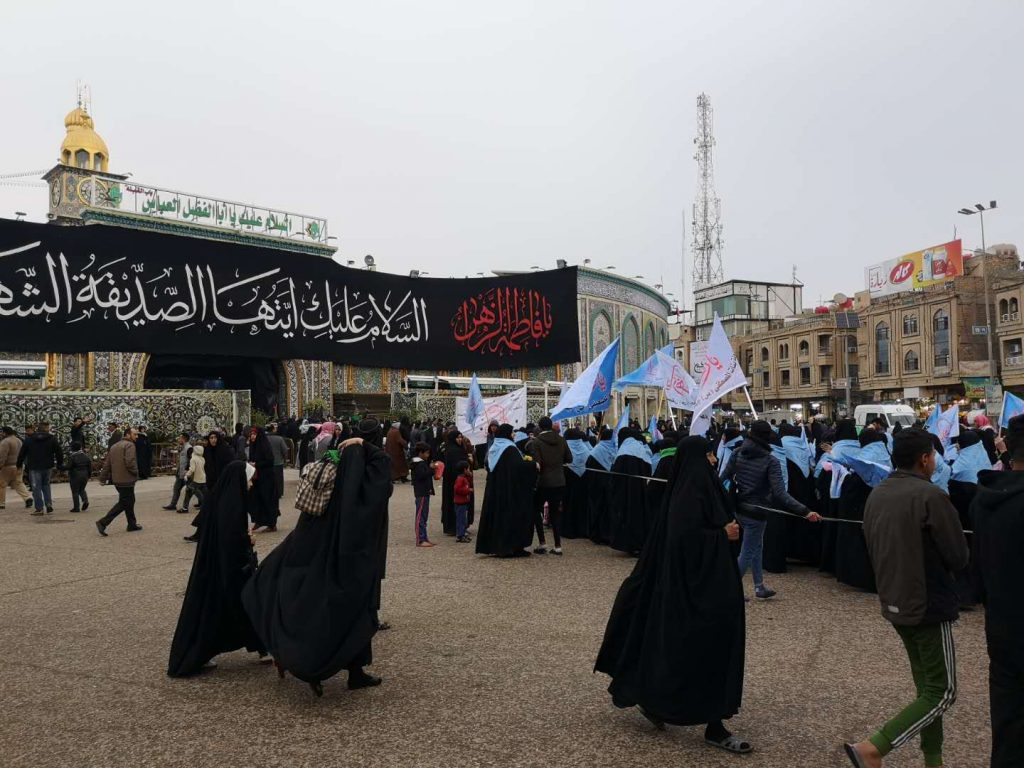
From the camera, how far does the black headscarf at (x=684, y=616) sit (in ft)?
9.99

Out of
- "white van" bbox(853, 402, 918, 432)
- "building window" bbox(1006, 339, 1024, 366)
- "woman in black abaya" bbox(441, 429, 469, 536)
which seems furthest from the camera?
"building window" bbox(1006, 339, 1024, 366)

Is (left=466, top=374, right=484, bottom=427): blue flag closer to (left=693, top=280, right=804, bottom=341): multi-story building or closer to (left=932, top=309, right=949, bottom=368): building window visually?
(left=932, top=309, right=949, bottom=368): building window

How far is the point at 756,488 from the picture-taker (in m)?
5.56

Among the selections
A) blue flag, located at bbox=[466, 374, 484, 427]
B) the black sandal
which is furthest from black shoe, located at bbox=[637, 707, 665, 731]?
blue flag, located at bbox=[466, 374, 484, 427]

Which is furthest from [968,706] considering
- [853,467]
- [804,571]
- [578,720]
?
[804,571]

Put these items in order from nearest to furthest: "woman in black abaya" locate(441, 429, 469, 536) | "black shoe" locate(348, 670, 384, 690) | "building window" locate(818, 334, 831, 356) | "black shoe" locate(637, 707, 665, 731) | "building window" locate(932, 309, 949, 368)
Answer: "black shoe" locate(637, 707, 665, 731)
"black shoe" locate(348, 670, 384, 690)
"woman in black abaya" locate(441, 429, 469, 536)
"building window" locate(932, 309, 949, 368)
"building window" locate(818, 334, 831, 356)

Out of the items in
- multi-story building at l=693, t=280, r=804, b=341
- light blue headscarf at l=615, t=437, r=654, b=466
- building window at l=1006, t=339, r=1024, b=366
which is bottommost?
light blue headscarf at l=615, t=437, r=654, b=466

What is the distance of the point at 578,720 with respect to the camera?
11.0ft

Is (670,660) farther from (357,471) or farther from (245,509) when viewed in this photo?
(245,509)

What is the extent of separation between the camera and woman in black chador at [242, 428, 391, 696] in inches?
138

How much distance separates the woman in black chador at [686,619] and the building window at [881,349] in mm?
41826

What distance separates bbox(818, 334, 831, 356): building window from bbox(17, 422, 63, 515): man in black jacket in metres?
42.3

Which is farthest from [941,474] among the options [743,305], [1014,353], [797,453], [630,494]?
[743,305]

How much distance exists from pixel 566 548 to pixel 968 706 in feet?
15.8
